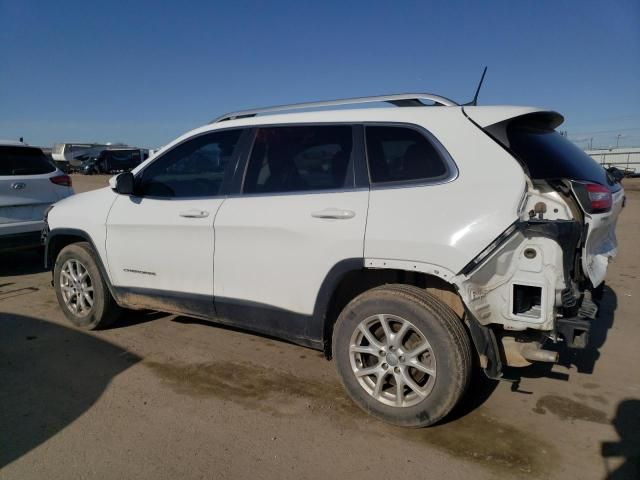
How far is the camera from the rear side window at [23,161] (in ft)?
22.0

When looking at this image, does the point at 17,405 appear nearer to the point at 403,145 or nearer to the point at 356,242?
the point at 356,242

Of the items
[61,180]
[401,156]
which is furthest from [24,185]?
[401,156]

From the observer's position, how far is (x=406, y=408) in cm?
302

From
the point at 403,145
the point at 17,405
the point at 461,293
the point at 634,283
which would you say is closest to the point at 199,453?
the point at 17,405

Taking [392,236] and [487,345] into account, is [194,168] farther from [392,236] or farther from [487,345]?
[487,345]

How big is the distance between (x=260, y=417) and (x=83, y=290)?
8.16 ft

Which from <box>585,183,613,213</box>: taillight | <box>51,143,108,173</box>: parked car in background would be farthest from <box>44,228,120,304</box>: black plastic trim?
<box>51,143,108,173</box>: parked car in background

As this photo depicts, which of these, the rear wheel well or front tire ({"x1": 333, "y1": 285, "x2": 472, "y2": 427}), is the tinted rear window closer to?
the rear wheel well

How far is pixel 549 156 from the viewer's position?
3.03m

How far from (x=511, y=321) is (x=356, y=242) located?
1.00 metres

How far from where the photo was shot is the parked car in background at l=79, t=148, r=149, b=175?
133 ft

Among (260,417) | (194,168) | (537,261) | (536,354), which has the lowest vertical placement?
(260,417)

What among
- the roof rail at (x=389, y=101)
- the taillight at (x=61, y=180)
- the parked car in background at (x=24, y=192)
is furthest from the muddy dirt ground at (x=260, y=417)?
the taillight at (x=61, y=180)

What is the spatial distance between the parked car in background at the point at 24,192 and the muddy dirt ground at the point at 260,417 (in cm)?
246
